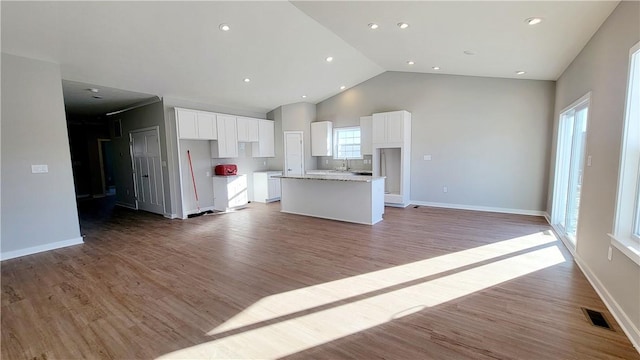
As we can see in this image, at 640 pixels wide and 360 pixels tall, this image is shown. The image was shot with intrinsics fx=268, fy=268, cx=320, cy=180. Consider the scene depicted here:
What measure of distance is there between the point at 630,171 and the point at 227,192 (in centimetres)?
633

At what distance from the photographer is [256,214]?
6082 mm

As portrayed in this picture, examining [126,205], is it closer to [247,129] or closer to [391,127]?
[247,129]

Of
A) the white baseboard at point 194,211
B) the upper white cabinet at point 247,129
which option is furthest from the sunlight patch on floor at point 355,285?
the upper white cabinet at point 247,129

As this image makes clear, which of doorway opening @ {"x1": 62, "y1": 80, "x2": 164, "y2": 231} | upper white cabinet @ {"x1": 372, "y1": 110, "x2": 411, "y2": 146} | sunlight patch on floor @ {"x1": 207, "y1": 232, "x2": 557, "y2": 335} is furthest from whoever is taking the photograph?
upper white cabinet @ {"x1": 372, "y1": 110, "x2": 411, "y2": 146}

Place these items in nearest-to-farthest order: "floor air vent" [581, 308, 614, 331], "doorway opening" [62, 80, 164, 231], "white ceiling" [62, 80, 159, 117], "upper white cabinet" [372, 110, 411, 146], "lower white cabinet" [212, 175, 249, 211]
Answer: "floor air vent" [581, 308, 614, 331] < "white ceiling" [62, 80, 159, 117] < "doorway opening" [62, 80, 164, 231] < "upper white cabinet" [372, 110, 411, 146] < "lower white cabinet" [212, 175, 249, 211]

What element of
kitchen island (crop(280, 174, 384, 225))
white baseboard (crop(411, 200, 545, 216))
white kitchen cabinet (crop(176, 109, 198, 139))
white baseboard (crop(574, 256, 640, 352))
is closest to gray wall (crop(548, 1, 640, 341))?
white baseboard (crop(574, 256, 640, 352))

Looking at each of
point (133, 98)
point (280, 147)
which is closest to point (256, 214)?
point (280, 147)

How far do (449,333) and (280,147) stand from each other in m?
6.54

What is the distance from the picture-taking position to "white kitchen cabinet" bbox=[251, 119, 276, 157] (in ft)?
24.2

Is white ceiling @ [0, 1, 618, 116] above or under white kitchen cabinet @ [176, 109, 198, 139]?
above

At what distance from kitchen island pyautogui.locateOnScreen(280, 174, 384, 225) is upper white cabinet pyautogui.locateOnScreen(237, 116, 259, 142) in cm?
177

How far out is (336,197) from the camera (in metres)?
5.36

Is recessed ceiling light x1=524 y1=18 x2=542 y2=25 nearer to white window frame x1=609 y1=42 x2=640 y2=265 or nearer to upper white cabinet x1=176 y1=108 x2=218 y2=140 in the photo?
white window frame x1=609 y1=42 x2=640 y2=265

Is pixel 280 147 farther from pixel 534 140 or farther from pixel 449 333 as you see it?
pixel 449 333
